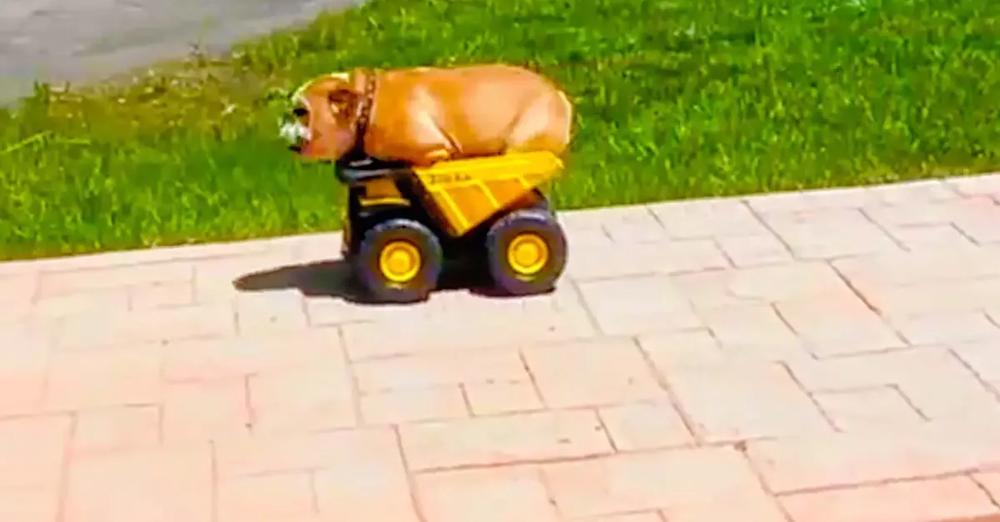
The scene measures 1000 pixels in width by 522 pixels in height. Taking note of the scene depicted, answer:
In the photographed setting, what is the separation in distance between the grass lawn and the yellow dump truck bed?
3.29ft

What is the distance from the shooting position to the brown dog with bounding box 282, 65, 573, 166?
5211mm

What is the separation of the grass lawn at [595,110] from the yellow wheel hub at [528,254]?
954 millimetres

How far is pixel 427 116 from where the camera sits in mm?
5254

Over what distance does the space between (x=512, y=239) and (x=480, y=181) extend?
0.66 feet

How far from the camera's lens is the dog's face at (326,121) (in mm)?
5199

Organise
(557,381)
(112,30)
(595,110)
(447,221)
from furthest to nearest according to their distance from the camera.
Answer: (112,30), (595,110), (447,221), (557,381)

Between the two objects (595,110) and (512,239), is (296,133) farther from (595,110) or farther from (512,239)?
(595,110)

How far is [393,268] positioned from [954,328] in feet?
5.15

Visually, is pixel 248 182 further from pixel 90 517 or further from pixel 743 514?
pixel 743 514

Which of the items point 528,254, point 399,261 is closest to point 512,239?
point 528,254

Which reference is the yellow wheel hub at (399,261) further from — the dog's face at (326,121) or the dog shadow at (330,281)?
the dog's face at (326,121)

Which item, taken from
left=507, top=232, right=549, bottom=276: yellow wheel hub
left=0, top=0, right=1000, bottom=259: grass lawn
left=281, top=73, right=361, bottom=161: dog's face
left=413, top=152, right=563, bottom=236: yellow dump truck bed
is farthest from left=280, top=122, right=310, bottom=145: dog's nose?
left=0, top=0, right=1000, bottom=259: grass lawn

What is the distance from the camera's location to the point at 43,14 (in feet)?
32.7

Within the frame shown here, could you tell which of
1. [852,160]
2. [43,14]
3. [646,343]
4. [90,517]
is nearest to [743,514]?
[646,343]
